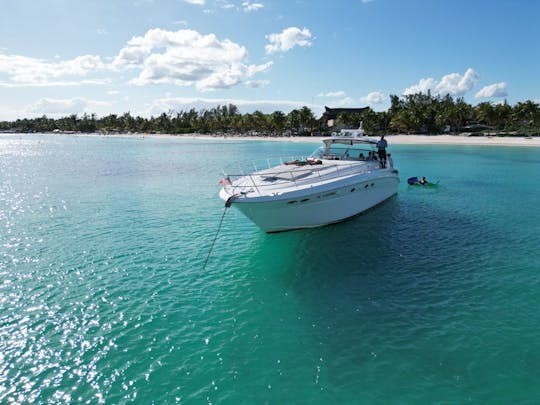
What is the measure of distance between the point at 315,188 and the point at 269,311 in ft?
18.0

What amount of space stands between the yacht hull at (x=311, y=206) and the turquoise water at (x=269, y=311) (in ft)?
2.45

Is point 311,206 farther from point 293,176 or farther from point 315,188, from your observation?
point 293,176

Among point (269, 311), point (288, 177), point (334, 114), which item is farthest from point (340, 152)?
point (334, 114)

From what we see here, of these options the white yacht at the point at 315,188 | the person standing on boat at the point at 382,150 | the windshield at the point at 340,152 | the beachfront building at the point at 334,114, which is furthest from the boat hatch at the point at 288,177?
the beachfront building at the point at 334,114

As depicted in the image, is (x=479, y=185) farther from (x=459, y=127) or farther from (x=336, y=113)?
(x=336, y=113)

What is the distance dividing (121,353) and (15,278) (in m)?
6.19

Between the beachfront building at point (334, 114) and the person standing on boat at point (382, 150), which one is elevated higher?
the beachfront building at point (334, 114)

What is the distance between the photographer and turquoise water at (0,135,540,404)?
21.1ft

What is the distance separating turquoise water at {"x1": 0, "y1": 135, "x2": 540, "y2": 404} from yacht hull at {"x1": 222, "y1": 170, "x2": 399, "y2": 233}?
747mm

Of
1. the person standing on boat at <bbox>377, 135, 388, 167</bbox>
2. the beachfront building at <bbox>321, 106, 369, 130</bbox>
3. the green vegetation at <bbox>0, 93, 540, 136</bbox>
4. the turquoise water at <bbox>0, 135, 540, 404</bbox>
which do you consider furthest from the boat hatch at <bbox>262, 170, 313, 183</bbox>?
the beachfront building at <bbox>321, 106, 369, 130</bbox>

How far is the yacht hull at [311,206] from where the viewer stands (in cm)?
1223

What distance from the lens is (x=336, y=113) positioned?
118 m

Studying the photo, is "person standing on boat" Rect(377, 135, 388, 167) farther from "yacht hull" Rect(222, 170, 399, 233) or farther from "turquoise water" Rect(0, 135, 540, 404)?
"turquoise water" Rect(0, 135, 540, 404)

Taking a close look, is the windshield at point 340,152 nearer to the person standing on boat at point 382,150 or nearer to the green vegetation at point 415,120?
the person standing on boat at point 382,150
